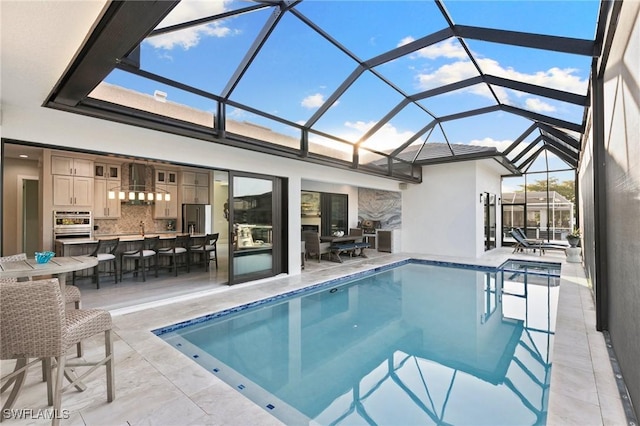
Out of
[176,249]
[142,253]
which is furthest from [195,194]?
[142,253]

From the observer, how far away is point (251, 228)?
6.30 m

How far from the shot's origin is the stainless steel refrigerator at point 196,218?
8.84 metres

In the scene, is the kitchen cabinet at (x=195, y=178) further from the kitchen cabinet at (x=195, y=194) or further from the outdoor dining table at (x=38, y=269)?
the outdoor dining table at (x=38, y=269)

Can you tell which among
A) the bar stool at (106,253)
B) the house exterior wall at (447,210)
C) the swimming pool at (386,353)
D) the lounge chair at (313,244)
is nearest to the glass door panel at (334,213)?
the house exterior wall at (447,210)

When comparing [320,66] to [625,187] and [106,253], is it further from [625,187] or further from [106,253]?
[106,253]

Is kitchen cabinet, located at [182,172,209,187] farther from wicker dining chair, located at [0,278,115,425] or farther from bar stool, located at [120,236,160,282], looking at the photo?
wicker dining chair, located at [0,278,115,425]

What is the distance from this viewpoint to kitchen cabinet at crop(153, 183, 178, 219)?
8312 millimetres

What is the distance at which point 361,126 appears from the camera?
700 centimetres

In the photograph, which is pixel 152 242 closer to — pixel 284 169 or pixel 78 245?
pixel 78 245

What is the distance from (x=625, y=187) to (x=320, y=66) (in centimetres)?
410

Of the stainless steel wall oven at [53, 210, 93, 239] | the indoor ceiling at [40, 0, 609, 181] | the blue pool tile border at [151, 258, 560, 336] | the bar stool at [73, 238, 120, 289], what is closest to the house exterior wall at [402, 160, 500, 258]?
the blue pool tile border at [151, 258, 560, 336]

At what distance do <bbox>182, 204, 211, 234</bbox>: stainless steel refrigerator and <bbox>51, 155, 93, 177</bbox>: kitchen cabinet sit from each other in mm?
2487

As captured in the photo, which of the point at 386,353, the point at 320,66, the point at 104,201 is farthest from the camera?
the point at 104,201

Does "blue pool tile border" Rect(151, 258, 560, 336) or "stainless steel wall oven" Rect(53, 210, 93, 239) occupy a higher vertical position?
"stainless steel wall oven" Rect(53, 210, 93, 239)
